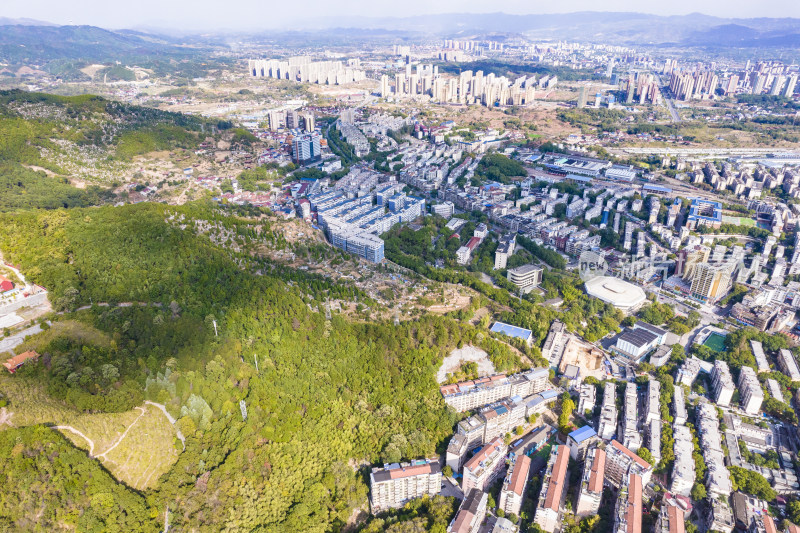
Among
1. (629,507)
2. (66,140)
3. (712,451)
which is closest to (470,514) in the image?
(629,507)

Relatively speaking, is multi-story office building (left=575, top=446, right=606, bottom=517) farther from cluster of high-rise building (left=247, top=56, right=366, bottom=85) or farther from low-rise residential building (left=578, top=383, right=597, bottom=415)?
cluster of high-rise building (left=247, top=56, right=366, bottom=85)

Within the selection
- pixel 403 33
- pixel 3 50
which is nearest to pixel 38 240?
pixel 3 50

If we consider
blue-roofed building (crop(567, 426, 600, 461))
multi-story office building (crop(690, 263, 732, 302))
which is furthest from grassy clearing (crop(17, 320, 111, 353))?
multi-story office building (crop(690, 263, 732, 302))

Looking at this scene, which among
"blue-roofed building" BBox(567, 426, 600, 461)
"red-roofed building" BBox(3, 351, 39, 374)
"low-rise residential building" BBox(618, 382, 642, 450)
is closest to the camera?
"red-roofed building" BBox(3, 351, 39, 374)

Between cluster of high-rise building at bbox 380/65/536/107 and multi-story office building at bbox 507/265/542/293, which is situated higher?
cluster of high-rise building at bbox 380/65/536/107

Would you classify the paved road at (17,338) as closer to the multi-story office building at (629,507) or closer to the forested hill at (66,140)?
the forested hill at (66,140)

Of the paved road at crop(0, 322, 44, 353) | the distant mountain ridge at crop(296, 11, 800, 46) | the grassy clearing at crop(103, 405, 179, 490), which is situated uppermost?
the distant mountain ridge at crop(296, 11, 800, 46)

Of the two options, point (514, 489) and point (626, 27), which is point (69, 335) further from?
point (626, 27)
